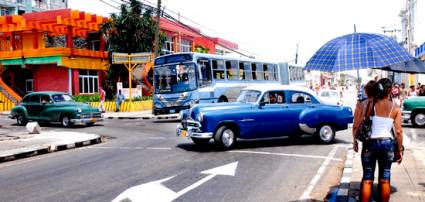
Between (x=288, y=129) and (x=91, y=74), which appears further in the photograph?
(x=91, y=74)

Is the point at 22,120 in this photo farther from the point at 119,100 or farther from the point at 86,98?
the point at 86,98

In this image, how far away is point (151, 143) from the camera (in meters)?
13.6

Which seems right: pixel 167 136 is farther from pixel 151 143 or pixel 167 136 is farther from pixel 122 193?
pixel 122 193

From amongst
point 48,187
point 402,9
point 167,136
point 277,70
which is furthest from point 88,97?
point 402,9

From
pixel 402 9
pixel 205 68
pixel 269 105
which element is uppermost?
pixel 402 9

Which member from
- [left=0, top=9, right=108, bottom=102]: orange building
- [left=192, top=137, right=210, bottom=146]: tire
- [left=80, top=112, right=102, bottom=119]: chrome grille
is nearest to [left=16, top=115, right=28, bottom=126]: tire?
[left=80, top=112, right=102, bottom=119]: chrome grille

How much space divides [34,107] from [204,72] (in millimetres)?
8748

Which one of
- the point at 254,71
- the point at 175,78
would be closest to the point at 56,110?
the point at 175,78

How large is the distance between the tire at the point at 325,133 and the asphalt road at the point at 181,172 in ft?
0.86

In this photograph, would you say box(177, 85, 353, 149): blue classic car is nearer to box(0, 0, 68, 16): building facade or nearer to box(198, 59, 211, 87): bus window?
box(198, 59, 211, 87): bus window

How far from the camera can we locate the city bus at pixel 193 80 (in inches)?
810

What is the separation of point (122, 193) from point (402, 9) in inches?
2688

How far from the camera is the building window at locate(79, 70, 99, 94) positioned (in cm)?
3878

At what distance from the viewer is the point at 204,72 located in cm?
2088
